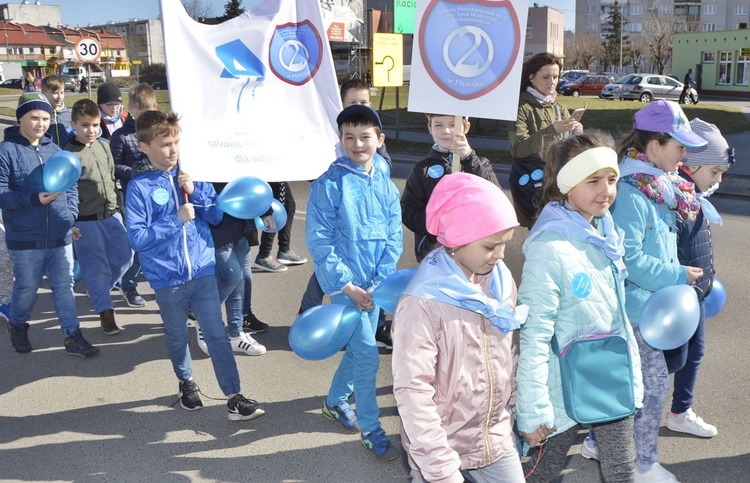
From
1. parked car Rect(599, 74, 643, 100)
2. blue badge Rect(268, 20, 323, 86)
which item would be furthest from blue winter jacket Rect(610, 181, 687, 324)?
parked car Rect(599, 74, 643, 100)

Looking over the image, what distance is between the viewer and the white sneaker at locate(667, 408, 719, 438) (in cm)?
414

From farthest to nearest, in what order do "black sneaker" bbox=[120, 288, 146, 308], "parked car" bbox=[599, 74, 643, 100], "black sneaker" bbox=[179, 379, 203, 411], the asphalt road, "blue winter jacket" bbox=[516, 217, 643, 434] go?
1. "parked car" bbox=[599, 74, 643, 100]
2. "black sneaker" bbox=[120, 288, 146, 308]
3. "black sneaker" bbox=[179, 379, 203, 411]
4. the asphalt road
5. "blue winter jacket" bbox=[516, 217, 643, 434]

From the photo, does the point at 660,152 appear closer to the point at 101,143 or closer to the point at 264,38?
the point at 264,38

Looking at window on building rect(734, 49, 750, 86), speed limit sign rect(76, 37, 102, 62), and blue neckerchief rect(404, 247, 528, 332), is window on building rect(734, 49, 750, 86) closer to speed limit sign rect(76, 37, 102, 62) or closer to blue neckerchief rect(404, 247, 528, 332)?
speed limit sign rect(76, 37, 102, 62)

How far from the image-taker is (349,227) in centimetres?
386

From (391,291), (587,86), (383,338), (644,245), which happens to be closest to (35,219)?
(383,338)

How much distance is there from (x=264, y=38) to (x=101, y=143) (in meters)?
2.37

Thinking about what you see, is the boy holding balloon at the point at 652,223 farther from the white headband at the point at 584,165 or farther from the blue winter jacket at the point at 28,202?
the blue winter jacket at the point at 28,202

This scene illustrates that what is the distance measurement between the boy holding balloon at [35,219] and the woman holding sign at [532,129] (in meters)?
3.19

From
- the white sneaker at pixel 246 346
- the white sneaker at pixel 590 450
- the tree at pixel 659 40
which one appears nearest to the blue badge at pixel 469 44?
the white sneaker at pixel 590 450

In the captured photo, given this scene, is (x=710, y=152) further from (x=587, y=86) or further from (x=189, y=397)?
(x=587, y=86)

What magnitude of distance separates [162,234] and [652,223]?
2686 millimetres

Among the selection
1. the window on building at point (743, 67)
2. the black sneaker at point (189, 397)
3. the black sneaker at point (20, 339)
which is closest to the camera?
the black sneaker at point (189, 397)

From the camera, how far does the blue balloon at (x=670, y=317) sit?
3.17 m
